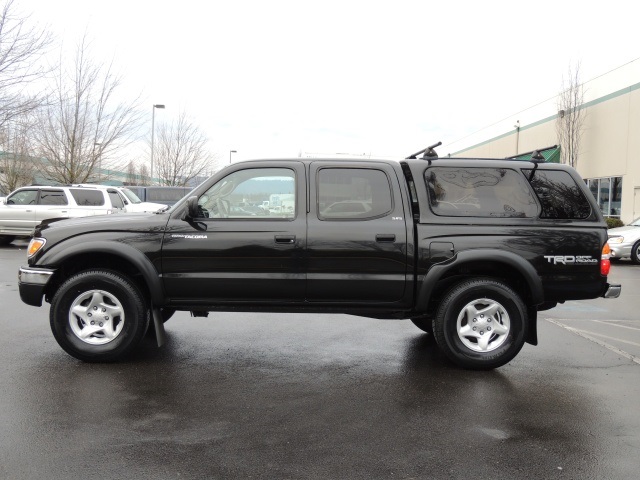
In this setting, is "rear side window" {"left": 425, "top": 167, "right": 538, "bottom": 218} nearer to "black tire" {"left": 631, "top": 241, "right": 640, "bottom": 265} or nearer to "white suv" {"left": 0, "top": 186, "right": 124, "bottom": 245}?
"black tire" {"left": 631, "top": 241, "right": 640, "bottom": 265}

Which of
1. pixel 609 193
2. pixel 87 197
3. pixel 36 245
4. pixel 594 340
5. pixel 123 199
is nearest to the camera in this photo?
pixel 36 245

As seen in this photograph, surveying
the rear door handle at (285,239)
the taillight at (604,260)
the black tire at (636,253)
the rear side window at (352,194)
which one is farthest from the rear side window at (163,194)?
the taillight at (604,260)

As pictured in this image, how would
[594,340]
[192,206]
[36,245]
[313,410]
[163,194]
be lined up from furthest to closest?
[163,194]
[594,340]
[36,245]
[192,206]
[313,410]

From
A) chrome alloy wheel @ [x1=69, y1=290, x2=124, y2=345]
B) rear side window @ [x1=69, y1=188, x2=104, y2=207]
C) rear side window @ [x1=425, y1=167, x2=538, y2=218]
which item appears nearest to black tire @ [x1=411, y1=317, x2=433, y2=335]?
rear side window @ [x1=425, y1=167, x2=538, y2=218]

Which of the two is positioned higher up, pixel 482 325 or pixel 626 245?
pixel 626 245

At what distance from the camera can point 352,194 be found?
212 inches

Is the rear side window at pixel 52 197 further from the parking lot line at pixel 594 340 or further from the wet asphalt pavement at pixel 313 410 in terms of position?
the parking lot line at pixel 594 340

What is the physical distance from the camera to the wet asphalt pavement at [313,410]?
132 inches

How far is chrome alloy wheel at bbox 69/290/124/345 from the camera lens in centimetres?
526

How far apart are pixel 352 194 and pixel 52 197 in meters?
14.2

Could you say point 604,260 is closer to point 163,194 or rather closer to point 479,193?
point 479,193

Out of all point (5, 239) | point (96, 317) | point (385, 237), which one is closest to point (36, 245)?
point (96, 317)

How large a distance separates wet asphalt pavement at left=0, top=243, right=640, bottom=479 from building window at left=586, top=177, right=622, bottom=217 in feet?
64.6

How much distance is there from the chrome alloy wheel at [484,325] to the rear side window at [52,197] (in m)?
14.8
